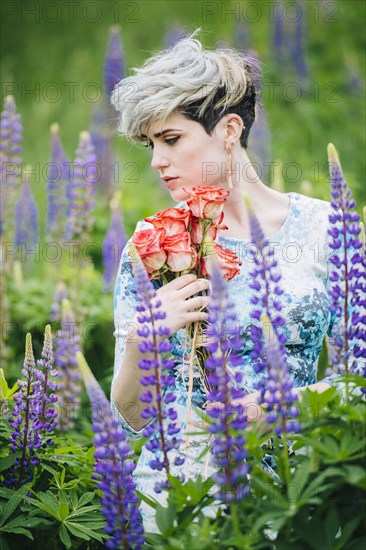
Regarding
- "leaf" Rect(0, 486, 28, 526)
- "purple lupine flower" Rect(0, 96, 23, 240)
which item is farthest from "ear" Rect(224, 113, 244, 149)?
"purple lupine flower" Rect(0, 96, 23, 240)

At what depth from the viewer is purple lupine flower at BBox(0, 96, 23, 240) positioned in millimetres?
4266

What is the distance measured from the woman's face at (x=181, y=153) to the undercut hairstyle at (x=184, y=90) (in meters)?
0.03

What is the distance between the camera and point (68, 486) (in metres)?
2.51

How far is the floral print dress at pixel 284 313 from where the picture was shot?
8.61 ft

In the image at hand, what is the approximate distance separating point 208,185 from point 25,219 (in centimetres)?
263

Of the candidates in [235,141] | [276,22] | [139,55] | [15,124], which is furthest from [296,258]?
[139,55]

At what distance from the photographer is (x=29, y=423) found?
8.32 ft

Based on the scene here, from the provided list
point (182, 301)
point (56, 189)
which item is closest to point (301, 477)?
point (182, 301)

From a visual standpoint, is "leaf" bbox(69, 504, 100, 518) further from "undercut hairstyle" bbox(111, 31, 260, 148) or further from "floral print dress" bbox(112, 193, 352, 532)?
"undercut hairstyle" bbox(111, 31, 260, 148)

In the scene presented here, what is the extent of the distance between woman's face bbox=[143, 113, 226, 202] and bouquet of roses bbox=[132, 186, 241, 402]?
340mm

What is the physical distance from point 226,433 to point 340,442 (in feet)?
0.83

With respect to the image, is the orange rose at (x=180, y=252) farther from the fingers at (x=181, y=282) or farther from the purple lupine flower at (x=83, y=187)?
the purple lupine flower at (x=83, y=187)

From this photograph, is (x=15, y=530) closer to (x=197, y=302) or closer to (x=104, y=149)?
(x=197, y=302)

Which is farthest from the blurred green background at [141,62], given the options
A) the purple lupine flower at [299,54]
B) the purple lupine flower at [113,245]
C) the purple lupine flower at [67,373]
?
the purple lupine flower at [67,373]
